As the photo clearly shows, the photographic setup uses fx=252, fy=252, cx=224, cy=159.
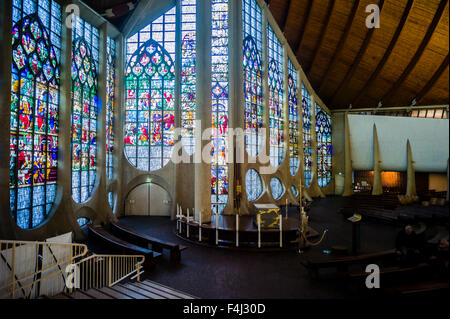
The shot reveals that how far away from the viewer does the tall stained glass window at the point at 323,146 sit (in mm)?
22500

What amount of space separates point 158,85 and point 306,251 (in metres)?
11.8

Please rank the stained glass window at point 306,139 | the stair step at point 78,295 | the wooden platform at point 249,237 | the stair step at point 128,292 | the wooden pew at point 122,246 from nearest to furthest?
the stair step at point 78,295, the stair step at point 128,292, the wooden pew at point 122,246, the wooden platform at point 249,237, the stained glass window at point 306,139

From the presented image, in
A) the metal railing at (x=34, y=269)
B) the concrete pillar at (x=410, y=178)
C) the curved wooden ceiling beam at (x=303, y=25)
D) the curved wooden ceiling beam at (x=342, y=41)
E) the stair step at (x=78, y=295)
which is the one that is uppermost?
the curved wooden ceiling beam at (x=303, y=25)

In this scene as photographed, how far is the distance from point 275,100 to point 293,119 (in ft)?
9.88

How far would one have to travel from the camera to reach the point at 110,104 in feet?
45.4

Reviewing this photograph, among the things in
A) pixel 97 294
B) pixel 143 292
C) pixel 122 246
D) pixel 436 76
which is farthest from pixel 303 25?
pixel 97 294

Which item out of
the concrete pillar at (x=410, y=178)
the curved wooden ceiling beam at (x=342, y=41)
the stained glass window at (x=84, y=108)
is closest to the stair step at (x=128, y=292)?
the concrete pillar at (x=410, y=178)

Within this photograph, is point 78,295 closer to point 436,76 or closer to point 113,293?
point 113,293

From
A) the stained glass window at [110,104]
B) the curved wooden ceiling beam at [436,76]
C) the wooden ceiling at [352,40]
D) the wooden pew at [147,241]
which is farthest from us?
the stained glass window at [110,104]

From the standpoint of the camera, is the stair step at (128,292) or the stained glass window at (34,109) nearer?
the stair step at (128,292)

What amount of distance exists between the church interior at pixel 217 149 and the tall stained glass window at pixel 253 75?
106 mm

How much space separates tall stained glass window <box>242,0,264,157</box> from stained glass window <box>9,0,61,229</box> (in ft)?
30.8

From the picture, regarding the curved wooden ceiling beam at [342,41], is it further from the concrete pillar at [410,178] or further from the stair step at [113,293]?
the stair step at [113,293]

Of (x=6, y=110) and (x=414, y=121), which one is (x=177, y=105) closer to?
(x=6, y=110)
